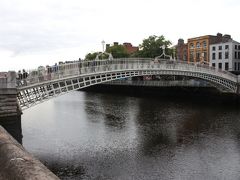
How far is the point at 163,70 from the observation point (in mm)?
24844

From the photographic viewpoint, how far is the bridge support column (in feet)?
47.8

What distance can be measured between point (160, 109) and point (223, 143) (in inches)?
504

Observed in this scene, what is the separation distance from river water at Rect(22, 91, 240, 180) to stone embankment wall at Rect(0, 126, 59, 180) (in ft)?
20.5

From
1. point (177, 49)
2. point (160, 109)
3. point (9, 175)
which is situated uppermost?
point (177, 49)

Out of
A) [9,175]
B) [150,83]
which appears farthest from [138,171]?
[150,83]

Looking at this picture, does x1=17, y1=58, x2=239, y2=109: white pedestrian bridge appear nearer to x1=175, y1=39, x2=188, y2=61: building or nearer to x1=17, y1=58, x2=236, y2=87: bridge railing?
x1=17, y1=58, x2=236, y2=87: bridge railing

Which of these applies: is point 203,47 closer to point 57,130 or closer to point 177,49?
point 177,49

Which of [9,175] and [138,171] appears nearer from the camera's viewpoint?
[9,175]

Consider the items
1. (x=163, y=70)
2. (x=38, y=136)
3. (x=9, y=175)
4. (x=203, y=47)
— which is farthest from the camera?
(x=203, y=47)

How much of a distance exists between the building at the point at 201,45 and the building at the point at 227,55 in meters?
1.53

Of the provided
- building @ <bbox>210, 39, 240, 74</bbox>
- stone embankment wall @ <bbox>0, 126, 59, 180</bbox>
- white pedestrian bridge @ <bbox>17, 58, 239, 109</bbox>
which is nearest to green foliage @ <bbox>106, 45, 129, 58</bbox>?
building @ <bbox>210, 39, 240, 74</bbox>

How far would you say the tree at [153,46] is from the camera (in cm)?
4462

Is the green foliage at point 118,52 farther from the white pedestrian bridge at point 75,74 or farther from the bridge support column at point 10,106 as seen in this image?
the bridge support column at point 10,106

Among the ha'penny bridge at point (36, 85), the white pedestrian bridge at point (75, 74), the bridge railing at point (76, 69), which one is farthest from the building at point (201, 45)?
the ha'penny bridge at point (36, 85)
